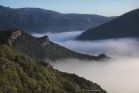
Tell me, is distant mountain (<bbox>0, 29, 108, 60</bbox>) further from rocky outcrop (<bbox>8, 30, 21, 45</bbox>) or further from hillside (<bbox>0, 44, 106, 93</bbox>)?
hillside (<bbox>0, 44, 106, 93</bbox>)

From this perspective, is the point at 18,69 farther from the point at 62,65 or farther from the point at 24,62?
the point at 62,65

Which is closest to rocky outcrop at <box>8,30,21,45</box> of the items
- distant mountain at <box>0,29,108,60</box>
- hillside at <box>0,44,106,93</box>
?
distant mountain at <box>0,29,108,60</box>

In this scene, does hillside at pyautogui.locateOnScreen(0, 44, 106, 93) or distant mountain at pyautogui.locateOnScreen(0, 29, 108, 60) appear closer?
hillside at pyautogui.locateOnScreen(0, 44, 106, 93)

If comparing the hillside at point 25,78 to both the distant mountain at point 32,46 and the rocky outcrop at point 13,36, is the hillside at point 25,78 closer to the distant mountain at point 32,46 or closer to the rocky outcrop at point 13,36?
the distant mountain at point 32,46

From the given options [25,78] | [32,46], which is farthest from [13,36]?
[25,78]

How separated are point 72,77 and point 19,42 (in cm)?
7237

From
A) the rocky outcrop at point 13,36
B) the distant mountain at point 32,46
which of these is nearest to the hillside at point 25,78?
the distant mountain at point 32,46

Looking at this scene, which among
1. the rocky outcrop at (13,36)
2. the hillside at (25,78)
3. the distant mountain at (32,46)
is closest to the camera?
the hillside at (25,78)

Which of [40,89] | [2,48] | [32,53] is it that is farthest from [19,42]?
[40,89]

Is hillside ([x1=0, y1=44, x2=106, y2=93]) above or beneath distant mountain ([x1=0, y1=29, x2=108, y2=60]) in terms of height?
beneath

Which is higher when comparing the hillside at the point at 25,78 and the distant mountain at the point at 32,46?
the distant mountain at the point at 32,46

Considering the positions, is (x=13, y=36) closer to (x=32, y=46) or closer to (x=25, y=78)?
(x=32, y=46)

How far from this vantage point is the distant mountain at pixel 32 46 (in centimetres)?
15089

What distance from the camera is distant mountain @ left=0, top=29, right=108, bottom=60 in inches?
5940
